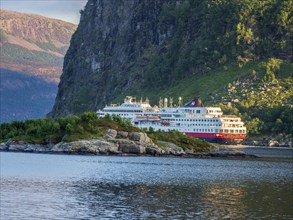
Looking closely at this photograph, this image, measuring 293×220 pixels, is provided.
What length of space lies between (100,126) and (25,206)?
326 feet

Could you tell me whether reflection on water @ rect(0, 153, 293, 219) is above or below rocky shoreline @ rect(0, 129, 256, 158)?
below

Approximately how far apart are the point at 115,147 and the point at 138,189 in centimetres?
7252

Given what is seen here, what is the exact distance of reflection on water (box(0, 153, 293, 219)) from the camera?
8419 cm

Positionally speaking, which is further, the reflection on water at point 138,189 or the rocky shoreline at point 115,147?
the rocky shoreline at point 115,147

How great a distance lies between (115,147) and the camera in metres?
177

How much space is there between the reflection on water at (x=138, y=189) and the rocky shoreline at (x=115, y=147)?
14.2 m

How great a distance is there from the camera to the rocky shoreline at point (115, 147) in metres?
176

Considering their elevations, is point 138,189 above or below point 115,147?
below

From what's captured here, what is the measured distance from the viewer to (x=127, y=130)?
18325 centimetres

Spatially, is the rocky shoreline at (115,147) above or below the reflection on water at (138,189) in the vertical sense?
above

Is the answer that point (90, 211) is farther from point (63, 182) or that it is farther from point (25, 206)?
point (63, 182)

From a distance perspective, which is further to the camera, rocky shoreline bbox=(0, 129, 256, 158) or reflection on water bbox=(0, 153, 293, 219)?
rocky shoreline bbox=(0, 129, 256, 158)

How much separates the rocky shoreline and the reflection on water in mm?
14183

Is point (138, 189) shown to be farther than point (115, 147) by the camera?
No
